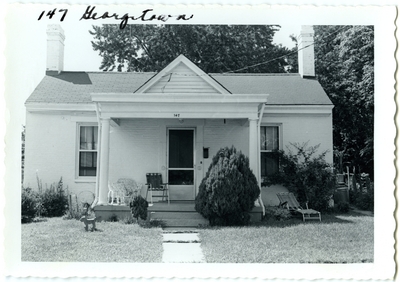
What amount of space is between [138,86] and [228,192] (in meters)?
4.77

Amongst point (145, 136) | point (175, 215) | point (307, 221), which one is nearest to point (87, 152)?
point (145, 136)

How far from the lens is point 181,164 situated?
37.8 ft

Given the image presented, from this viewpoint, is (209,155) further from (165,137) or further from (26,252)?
(26,252)

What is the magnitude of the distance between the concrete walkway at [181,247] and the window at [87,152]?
368 centimetres

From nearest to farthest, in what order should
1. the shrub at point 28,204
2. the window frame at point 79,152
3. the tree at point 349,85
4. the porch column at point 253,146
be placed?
the shrub at point 28,204 → the porch column at point 253,146 → the tree at point 349,85 → the window frame at point 79,152

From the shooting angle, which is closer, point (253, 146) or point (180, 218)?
point (180, 218)

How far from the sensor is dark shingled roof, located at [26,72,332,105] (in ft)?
37.6

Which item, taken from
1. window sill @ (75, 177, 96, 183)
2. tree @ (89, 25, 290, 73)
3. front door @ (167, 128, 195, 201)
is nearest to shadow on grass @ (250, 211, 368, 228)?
front door @ (167, 128, 195, 201)

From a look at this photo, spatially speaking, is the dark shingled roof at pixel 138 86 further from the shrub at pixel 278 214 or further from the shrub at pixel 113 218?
the shrub at pixel 113 218

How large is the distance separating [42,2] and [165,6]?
196cm

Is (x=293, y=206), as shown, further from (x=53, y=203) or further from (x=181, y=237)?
(x=53, y=203)

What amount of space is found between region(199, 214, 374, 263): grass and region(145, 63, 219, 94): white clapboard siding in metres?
3.55

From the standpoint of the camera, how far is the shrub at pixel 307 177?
10.7 m
